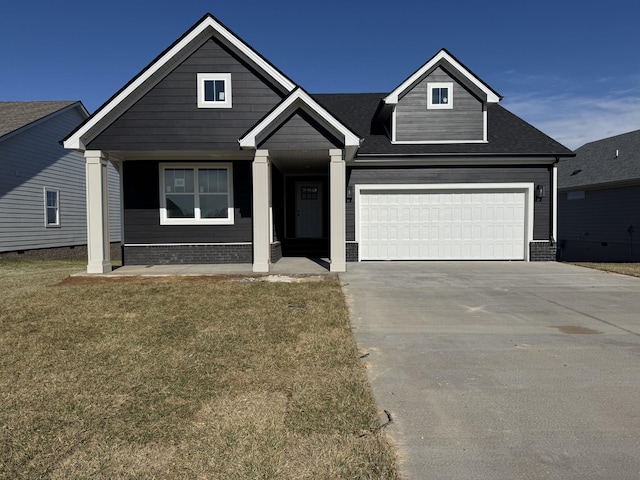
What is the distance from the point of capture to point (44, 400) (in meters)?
3.32

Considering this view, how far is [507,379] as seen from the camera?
3.79 m

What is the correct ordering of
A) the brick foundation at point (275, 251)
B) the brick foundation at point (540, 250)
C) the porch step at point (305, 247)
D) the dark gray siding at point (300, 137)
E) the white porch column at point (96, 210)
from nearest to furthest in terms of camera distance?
the dark gray siding at point (300, 137), the white porch column at point (96, 210), the brick foundation at point (275, 251), the brick foundation at point (540, 250), the porch step at point (305, 247)

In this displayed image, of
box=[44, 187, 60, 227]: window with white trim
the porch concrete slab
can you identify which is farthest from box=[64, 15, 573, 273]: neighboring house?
box=[44, 187, 60, 227]: window with white trim

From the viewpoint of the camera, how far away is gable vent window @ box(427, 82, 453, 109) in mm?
13812

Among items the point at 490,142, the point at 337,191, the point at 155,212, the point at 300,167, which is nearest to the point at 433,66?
the point at 490,142

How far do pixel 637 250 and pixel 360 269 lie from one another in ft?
50.2

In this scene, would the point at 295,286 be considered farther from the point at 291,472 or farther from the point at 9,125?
the point at 9,125

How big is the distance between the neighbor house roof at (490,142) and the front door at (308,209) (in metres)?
2.75

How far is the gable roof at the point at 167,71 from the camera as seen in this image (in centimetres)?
1053

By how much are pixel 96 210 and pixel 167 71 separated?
420 cm

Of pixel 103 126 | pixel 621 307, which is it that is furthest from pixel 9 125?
pixel 621 307

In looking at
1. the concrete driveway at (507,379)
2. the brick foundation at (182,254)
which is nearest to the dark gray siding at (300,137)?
the brick foundation at (182,254)

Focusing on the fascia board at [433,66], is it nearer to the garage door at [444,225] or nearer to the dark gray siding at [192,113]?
the garage door at [444,225]

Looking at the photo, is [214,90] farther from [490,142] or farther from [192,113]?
[490,142]
